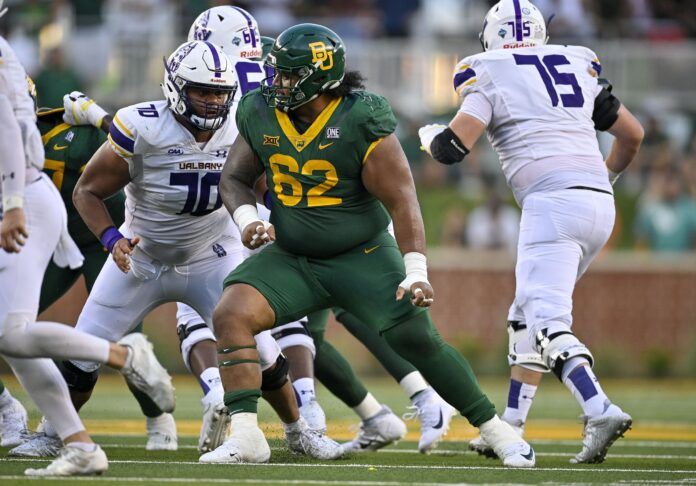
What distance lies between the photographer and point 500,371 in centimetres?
1587

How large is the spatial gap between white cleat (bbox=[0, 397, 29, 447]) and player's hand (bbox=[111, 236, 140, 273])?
1.62 m

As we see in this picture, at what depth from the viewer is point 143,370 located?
6.29 m

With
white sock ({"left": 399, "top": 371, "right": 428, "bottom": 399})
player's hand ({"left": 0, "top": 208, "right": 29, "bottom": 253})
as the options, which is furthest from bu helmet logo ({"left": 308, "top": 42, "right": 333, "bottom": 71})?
white sock ({"left": 399, "top": 371, "right": 428, "bottom": 399})

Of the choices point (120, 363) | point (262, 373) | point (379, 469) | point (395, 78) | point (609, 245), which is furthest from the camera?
point (395, 78)

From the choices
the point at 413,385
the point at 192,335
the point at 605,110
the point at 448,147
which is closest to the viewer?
the point at 448,147

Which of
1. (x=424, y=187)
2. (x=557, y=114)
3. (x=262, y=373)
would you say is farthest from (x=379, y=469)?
(x=424, y=187)

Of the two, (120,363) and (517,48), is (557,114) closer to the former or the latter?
(517,48)

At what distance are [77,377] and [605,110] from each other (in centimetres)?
333

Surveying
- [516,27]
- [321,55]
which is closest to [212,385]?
[321,55]

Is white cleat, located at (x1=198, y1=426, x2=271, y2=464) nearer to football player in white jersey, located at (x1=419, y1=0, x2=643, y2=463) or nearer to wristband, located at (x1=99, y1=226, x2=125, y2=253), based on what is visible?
wristband, located at (x1=99, y1=226, x2=125, y2=253)

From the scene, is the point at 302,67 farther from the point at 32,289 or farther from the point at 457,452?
the point at 457,452

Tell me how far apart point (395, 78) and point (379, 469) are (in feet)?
40.0

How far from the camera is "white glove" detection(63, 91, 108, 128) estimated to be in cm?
807

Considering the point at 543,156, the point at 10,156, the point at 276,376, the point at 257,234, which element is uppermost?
the point at 10,156
